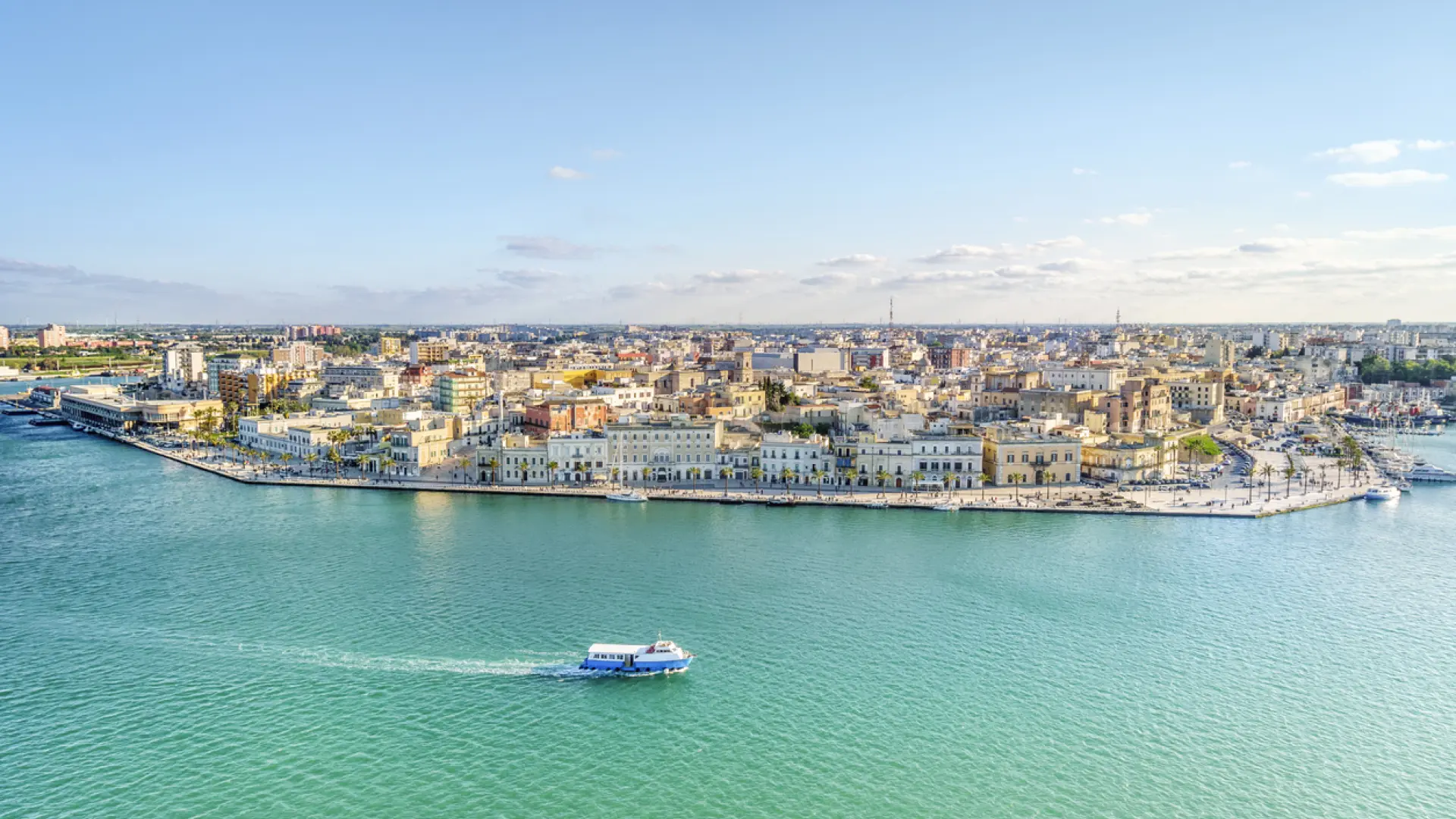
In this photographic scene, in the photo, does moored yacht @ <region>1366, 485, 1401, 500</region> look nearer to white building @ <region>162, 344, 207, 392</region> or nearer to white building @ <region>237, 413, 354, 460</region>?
white building @ <region>237, 413, 354, 460</region>

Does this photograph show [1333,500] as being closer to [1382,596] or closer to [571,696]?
[1382,596]

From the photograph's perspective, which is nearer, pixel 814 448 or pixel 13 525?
pixel 13 525

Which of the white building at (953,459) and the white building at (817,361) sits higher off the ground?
the white building at (817,361)

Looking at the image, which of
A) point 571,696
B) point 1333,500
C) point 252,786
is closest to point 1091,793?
point 571,696

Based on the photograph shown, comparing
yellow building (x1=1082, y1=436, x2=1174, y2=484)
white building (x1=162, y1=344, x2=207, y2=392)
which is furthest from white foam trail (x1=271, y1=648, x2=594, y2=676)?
white building (x1=162, y1=344, x2=207, y2=392)

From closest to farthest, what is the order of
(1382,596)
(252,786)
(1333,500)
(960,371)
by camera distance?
1. (252,786)
2. (1382,596)
3. (1333,500)
4. (960,371)

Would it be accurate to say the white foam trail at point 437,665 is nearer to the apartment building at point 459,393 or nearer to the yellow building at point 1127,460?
the yellow building at point 1127,460

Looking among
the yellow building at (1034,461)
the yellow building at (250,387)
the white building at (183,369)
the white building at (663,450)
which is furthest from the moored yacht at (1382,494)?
the white building at (183,369)
